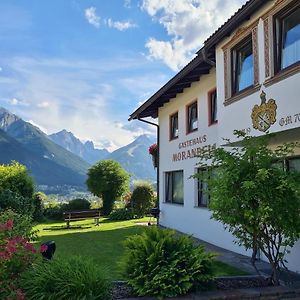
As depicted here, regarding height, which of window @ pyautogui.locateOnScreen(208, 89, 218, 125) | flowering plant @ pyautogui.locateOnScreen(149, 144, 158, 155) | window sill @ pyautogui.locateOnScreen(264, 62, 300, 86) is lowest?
window sill @ pyautogui.locateOnScreen(264, 62, 300, 86)

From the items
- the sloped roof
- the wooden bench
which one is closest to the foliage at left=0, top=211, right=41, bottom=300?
the sloped roof

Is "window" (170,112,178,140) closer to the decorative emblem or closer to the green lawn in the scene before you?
the green lawn

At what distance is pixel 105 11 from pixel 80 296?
29.6 feet

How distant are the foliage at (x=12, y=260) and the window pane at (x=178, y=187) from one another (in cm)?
1014

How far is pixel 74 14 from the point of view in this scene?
12086 mm

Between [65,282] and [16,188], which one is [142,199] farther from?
[65,282]

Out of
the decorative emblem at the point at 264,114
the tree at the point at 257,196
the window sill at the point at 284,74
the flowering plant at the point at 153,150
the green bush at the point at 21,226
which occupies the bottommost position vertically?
the green bush at the point at 21,226

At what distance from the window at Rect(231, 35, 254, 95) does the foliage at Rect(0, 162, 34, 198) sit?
13750 mm

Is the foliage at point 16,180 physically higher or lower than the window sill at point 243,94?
lower

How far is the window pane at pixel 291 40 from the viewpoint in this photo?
22.7ft

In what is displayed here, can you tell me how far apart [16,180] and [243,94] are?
14785 millimetres

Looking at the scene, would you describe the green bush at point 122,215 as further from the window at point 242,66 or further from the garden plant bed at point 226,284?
the garden plant bed at point 226,284

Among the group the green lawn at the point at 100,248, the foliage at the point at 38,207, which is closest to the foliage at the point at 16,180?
the foliage at the point at 38,207

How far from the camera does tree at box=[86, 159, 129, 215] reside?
24.8m
